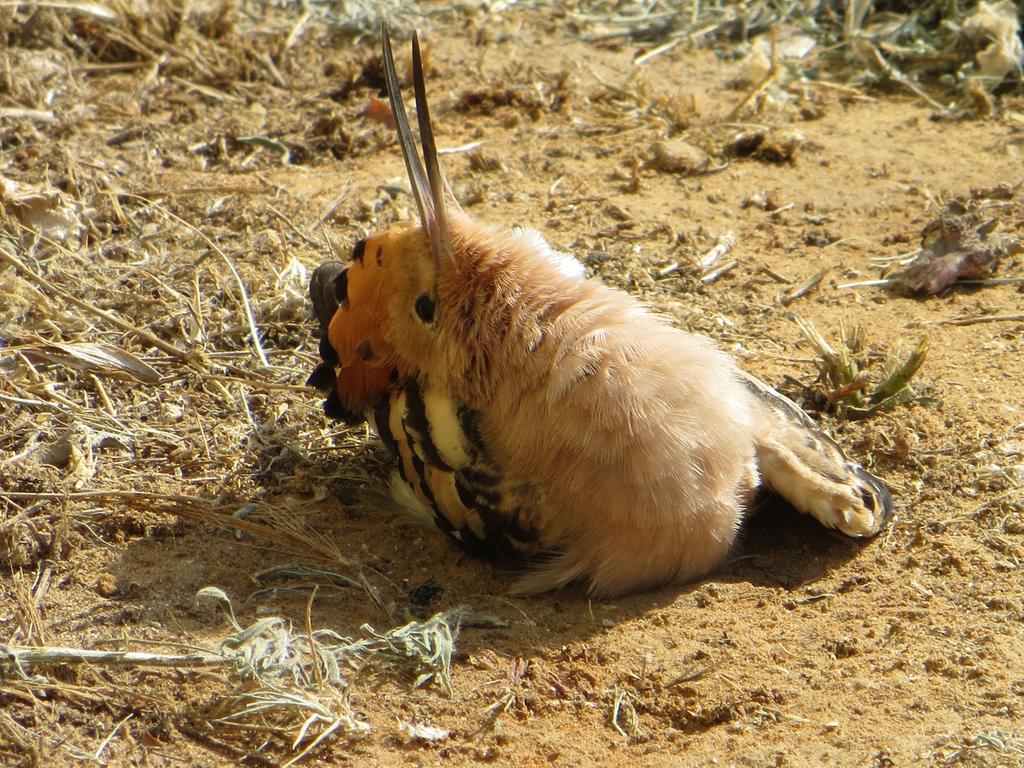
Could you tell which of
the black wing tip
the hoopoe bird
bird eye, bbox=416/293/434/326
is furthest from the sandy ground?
bird eye, bbox=416/293/434/326

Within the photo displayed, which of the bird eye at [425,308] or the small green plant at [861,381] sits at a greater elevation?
the bird eye at [425,308]

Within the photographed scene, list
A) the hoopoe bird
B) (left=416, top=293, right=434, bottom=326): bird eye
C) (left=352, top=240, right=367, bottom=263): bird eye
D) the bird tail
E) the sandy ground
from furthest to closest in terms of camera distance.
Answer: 1. (left=352, top=240, right=367, bottom=263): bird eye
2. the bird tail
3. (left=416, top=293, right=434, bottom=326): bird eye
4. the hoopoe bird
5. the sandy ground

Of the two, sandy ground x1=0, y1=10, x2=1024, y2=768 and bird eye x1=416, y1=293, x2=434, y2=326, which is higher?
bird eye x1=416, y1=293, x2=434, y2=326

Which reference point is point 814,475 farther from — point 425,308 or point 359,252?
point 359,252

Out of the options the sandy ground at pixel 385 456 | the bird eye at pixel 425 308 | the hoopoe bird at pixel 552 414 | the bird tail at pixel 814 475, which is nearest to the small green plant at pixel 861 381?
the sandy ground at pixel 385 456

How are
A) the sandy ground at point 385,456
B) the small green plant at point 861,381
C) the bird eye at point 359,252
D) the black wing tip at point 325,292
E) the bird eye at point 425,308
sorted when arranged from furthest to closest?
the small green plant at point 861,381 → the black wing tip at point 325,292 → the bird eye at point 359,252 → the bird eye at point 425,308 → the sandy ground at point 385,456

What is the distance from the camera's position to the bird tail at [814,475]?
11.9ft

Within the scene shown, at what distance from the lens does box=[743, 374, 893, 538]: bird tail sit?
364 cm

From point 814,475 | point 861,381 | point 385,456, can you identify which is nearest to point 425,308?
point 385,456

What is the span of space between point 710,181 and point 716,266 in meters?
0.84

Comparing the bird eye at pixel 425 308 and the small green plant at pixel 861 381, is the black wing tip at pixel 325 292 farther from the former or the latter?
the small green plant at pixel 861 381

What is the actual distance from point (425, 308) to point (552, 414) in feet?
1.57

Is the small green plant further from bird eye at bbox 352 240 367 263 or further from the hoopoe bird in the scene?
bird eye at bbox 352 240 367 263

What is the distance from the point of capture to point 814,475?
3689 mm
